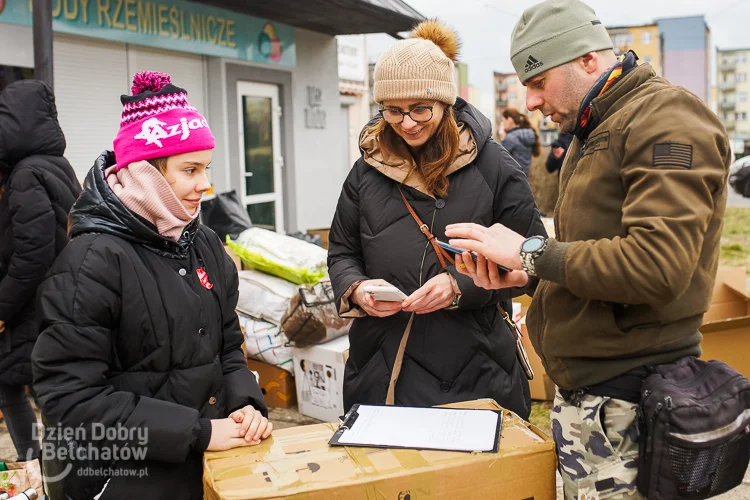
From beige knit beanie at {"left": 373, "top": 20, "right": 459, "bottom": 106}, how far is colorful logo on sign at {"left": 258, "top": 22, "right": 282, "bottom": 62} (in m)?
5.80

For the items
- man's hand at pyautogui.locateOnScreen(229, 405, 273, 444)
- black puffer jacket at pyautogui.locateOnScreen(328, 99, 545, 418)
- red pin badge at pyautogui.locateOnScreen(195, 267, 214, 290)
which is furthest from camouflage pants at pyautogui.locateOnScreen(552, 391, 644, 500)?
red pin badge at pyautogui.locateOnScreen(195, 267, 214, 290)

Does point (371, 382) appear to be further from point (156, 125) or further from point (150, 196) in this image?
point (156, 125)

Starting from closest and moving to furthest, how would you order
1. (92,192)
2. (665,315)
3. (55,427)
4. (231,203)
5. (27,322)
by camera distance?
1. (665,315)
2. (55,427)
3. (92,192)
4. (27,322)
5. (231,203)

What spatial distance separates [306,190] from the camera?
9469 millimetres

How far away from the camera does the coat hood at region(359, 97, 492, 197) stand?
2.47 meters

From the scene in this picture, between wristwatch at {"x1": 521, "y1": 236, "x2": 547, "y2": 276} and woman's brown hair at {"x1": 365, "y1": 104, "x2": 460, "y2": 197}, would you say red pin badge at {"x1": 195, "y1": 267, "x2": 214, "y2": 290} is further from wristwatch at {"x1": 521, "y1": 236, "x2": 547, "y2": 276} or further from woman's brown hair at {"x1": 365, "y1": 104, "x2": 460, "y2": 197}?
wristwatch at {"x1": 521, "y1": 236, "x2": 547, "y2": 276}

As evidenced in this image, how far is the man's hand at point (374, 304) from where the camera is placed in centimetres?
233

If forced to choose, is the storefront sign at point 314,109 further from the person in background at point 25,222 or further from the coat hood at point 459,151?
the coat hood at point 459,151

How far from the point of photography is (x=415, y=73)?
245cm

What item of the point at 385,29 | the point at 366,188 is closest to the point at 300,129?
the point at 385,29

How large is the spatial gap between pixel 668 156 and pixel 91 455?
5.30 feet

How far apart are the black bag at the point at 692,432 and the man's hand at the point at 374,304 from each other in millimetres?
873

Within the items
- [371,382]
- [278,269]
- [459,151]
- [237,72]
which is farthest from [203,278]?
[237,72]

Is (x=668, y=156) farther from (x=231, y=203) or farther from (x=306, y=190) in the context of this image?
(x=306, y=190)
